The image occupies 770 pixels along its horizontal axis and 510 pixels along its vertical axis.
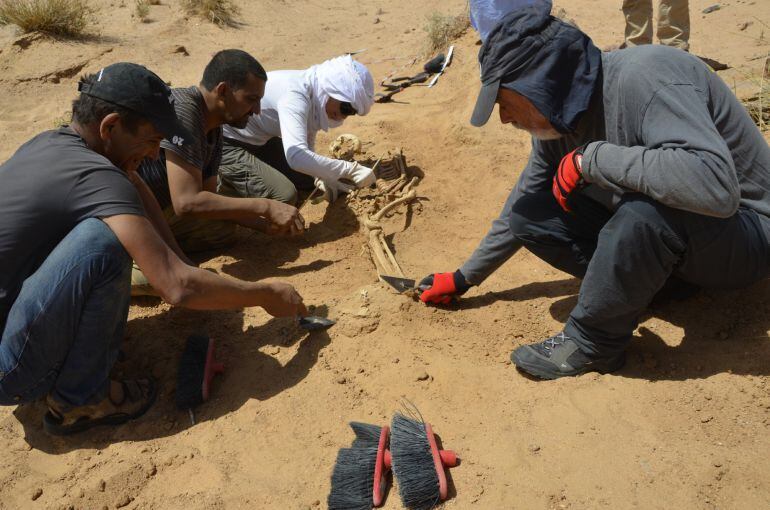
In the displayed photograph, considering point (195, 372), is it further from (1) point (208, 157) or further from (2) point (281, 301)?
(1) point (208, 157)

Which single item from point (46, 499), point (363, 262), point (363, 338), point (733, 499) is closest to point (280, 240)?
point (363, 262)

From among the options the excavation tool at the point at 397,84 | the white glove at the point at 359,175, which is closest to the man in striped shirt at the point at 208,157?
the white glove at the point at 359,175

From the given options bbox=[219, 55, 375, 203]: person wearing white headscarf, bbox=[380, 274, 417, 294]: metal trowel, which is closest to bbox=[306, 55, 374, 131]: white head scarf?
bbox=[219, 55, 375, 203]: person wearing white headscarf

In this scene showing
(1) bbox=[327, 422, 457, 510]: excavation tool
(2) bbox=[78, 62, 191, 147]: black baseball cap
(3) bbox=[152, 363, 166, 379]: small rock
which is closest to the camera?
(1) bbox=[327, 422, 457, 510]: excavation tool

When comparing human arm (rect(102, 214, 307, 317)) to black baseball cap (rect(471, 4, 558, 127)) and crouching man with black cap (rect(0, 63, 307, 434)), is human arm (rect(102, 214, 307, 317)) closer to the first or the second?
crouching man with black cap (rect(0, 63, 307, 434))

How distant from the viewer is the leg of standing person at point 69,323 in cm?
229

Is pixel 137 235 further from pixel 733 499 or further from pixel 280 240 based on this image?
pixel 733 499

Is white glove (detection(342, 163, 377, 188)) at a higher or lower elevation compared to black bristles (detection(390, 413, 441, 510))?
lower

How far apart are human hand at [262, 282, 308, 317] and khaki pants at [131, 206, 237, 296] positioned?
3.86ft

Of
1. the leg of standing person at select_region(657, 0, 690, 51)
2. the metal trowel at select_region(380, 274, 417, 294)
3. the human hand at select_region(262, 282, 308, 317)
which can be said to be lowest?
the metal trowel at select_region(380, 274, 417, 294)

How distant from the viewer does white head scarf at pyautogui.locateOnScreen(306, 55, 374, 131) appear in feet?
13.4

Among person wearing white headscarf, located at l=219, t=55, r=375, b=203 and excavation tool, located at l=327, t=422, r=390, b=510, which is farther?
person wearing white headscarf, located at l=219, t=55, r=375, b=203

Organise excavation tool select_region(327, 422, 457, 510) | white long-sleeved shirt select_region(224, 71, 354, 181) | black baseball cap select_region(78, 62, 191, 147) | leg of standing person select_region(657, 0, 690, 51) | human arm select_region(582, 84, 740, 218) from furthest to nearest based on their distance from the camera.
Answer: leg of standing person select_region(657, 0, 690, 51), white long-sleeved shirt select_region(224, 71, 354, 181), black baseball cap select_region(78, 62, 191, 147), excavation tool select_region(327, 422, 457, 510), human arm select_region(582, 84, 740, 218)

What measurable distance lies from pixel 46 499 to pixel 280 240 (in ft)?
6.83
